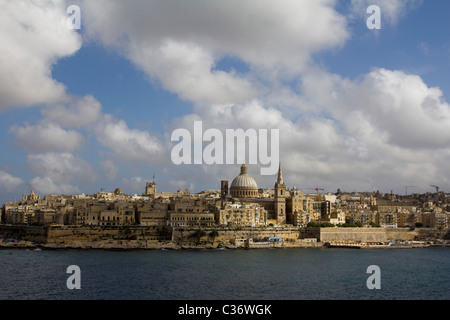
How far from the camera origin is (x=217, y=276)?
26719mm

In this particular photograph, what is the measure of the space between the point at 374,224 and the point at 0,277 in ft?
137

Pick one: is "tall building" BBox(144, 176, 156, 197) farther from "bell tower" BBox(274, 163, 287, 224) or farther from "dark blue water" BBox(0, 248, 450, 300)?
"dark blue water" BBox(0, 248, 450, 300)

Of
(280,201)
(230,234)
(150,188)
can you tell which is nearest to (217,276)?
(230,234)

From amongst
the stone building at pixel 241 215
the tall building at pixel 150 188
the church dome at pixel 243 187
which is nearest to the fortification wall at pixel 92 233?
the stone building at pixel 241 215

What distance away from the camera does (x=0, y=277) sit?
25.8 metres

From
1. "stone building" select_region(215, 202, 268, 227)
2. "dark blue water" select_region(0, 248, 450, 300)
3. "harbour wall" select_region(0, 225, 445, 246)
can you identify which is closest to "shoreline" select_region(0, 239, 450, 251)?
"harbour wall" select_region(0, 225, 445, 246)

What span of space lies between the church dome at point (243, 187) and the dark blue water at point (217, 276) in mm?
23667

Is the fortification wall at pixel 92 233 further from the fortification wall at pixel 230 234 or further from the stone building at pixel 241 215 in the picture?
the stone building at pixel 241 215

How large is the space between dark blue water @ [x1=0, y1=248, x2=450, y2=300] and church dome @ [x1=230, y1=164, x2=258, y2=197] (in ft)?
77.6

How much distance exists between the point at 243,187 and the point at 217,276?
36864mm

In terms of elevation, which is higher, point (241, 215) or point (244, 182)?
point (244, 182)

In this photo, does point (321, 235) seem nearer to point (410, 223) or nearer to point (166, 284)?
point (410, 223)

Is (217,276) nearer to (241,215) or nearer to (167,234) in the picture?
(167,234)
